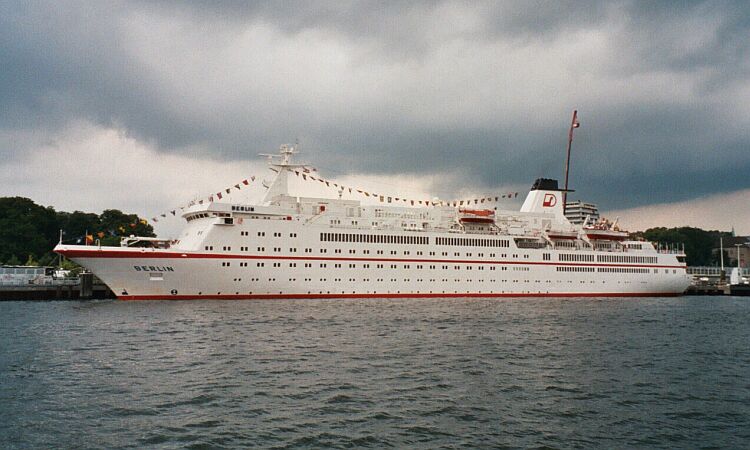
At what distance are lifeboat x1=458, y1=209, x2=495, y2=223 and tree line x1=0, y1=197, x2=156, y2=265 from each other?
37.2 meters

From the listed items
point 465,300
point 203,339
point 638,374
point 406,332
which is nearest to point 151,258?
point 203,339

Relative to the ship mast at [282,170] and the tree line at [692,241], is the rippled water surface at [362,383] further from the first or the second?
the tree line at [692,241]

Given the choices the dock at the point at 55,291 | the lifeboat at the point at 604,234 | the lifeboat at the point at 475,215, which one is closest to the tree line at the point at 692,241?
the lifeboat at the point at 604,234

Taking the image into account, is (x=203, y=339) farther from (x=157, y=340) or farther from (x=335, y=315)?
(x=335, y=315)

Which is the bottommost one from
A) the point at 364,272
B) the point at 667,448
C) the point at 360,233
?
the point at 667,448

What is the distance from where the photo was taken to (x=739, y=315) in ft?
131

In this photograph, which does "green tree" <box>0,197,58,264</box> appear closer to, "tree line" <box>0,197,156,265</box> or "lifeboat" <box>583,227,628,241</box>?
"tree line" <box>0,197,156,265</box>

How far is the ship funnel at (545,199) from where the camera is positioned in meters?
56.8

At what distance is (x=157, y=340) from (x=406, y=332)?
1060 centimetres

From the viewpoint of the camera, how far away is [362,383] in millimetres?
16234

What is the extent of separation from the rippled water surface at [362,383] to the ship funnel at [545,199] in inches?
1080

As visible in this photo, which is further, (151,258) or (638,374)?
(151,258)

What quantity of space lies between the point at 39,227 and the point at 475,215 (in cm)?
6031

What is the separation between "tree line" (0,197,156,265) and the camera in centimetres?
7012
